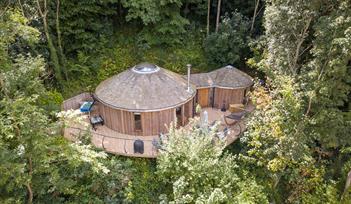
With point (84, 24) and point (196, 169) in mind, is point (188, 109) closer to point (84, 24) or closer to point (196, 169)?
point (196, 169)

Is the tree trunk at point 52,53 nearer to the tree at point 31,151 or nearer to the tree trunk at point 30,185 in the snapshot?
the tree at point 31,151

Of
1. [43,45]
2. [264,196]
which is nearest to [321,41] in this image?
[264,196]

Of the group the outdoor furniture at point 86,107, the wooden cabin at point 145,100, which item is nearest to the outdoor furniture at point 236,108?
the wooden cabin at point 145,100

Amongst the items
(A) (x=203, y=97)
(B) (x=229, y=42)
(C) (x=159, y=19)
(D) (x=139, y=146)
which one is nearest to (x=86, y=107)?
(D) (x=139, y=146)

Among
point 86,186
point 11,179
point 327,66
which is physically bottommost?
point 86,186

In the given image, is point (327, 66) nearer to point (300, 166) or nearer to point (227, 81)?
point (300, 166)
